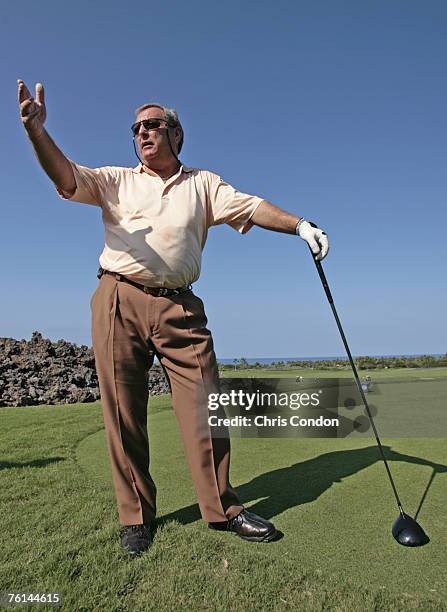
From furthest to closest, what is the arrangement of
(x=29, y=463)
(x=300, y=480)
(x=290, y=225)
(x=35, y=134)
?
(x=29, y=463)
(x=300, y=480)
(x=290, y=225)
(x=35, y=134)

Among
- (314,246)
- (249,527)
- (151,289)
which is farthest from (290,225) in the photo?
(249,527)

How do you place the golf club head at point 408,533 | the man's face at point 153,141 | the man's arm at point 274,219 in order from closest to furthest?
the golf club head at point 408,533
the man's arm at point 274,219
the man's face at point 153,141

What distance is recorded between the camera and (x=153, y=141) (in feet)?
8.70

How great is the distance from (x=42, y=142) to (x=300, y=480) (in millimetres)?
2569

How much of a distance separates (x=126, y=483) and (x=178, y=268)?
1148 mm

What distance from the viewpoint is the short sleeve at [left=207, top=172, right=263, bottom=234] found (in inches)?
104

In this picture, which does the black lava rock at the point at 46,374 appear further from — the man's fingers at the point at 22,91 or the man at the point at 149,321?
the man's fingers at the point at 22,91

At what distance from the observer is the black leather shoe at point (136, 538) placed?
2104mm

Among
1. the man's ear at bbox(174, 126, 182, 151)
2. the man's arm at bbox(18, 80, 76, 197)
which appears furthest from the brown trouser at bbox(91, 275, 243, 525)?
the man's ear at bbox(174, 126, 182, 151)

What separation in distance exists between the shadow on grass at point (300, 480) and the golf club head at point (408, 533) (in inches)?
25.2

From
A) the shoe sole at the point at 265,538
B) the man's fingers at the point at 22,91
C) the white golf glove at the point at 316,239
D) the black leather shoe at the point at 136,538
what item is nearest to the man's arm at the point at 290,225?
the white golf glove at the point at 316,239

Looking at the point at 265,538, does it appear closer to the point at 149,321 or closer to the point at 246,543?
the point at 246,543

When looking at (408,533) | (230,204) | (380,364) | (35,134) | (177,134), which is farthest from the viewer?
(380,364)

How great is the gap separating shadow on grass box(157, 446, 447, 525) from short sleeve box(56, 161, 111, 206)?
176cm
